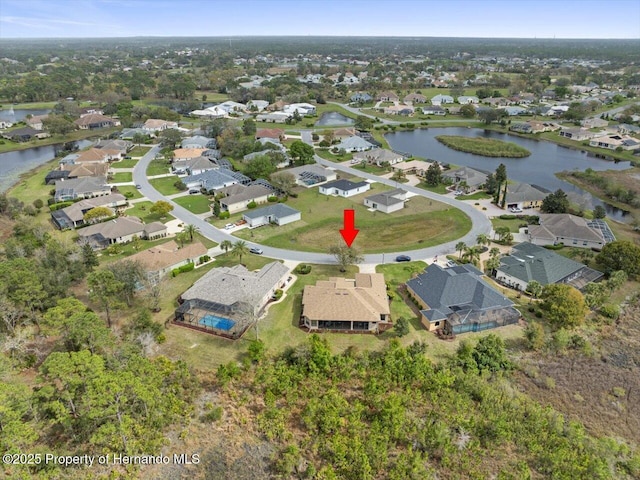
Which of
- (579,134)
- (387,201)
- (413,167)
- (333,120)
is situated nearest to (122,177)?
(387,201)

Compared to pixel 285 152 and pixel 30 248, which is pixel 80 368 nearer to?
pixel 30 248

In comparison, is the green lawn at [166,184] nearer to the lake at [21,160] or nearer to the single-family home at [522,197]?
the lake at [21,160]

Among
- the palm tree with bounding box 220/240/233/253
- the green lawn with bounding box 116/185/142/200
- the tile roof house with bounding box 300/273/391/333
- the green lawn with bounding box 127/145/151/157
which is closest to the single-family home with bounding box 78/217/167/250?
the palm tree with bounding box 220/240/233/253

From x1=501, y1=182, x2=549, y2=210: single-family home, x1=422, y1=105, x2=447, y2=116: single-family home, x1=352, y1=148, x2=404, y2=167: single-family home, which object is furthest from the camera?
x1=422, y1=105, x2=447, y2=116: single-family home

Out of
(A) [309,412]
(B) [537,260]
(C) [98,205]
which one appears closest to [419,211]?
(B) [537,260]

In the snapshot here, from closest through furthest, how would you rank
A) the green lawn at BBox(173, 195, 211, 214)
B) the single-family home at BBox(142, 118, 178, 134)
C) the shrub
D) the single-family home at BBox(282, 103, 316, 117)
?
the shrub → the green lawn at BBox(173, 195, 211, 214) → the single-family home at BBox(142, 118, 178, 134) → the single-family home at BBox(282, 103, 316, 117)

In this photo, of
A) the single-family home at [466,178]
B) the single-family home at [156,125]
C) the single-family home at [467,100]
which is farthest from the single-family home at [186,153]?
the single-family home at [467,100]

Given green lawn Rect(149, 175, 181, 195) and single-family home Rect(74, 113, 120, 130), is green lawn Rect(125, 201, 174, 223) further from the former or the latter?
single-family home Rect(74, 113, 120, 130)
